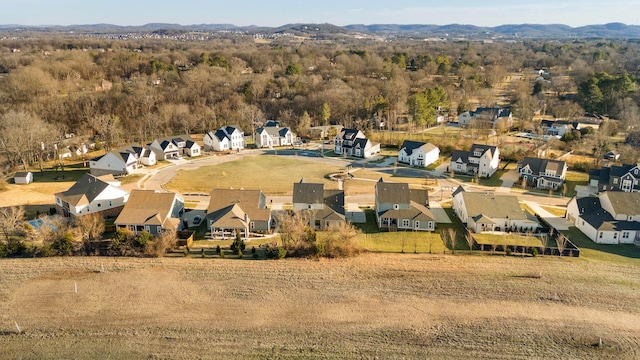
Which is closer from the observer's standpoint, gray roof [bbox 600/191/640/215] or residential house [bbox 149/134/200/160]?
gray roof [bbox 600/191/640/215]

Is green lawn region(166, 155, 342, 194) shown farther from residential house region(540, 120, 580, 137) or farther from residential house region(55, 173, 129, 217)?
residential house region(540, 120, 580, 137)

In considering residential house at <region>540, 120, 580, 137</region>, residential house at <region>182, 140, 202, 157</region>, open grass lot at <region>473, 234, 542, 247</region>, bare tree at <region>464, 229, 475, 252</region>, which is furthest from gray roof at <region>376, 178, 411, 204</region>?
residential house at <region>540, 120, 580, 137</region>

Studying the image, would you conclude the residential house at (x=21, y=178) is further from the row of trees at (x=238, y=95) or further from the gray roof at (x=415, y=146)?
the gray roof at (x=415, y=146)

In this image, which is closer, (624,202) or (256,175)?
(624,202)

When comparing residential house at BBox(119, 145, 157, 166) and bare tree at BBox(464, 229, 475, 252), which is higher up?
residential house at BBox(119, 145, 157, 166)

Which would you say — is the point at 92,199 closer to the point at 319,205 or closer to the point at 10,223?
the point at 10,223

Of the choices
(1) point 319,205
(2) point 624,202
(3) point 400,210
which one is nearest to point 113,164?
(1) point 319,205
